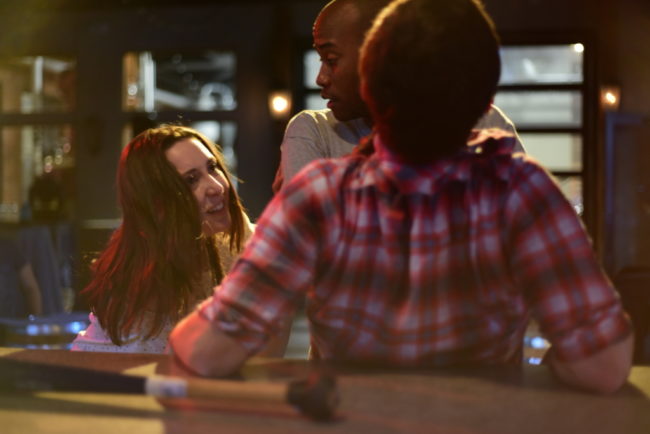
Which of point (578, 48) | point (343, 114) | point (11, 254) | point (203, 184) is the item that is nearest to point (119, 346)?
point (203, 184)

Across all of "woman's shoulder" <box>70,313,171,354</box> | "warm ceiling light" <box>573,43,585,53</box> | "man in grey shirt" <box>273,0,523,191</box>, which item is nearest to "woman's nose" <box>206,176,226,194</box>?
"woman's shoulder" <box>70,313,171,354</box>

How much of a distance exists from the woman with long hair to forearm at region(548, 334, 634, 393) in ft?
3.87

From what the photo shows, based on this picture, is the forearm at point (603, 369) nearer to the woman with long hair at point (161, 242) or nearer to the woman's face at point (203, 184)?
the woman with long hair at point (161, 242)

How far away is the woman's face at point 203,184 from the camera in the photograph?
85.5 inches

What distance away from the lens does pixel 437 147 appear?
0.97 m

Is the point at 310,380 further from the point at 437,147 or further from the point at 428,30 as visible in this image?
the point at 428,30

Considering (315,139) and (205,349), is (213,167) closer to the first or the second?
(315,139)

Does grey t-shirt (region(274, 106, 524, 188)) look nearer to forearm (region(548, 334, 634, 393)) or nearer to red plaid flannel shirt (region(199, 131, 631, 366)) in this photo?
red plaid flannel shirt (region(199, 131, 631, 366))

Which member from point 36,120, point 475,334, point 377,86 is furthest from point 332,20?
point 36,120

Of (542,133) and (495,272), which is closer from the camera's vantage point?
(495,272)

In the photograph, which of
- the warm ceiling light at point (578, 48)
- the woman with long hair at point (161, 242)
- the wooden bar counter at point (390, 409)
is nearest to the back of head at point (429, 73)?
the wooden bar counter at point (390, 409)

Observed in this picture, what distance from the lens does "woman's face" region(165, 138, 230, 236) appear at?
2171 mm

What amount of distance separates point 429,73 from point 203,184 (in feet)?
4.42

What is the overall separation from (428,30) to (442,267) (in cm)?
30
